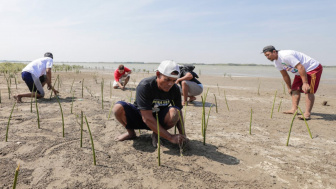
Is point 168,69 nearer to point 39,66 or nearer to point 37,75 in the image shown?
point 37,75

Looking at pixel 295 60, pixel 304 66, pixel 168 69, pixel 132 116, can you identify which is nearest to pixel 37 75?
pixel 132 116

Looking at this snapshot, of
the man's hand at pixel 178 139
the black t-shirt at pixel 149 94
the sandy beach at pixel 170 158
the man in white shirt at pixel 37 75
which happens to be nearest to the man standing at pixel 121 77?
the man in white shirt at pixel 37 75

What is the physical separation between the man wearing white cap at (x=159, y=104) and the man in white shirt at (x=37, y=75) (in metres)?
3.30

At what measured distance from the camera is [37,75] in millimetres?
5125

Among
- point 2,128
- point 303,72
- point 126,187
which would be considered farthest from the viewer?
point 303,72

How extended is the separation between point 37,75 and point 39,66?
24 cm

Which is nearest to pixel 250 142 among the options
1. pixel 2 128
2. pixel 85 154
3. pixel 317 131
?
pixel 317 131

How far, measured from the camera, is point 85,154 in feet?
7.91

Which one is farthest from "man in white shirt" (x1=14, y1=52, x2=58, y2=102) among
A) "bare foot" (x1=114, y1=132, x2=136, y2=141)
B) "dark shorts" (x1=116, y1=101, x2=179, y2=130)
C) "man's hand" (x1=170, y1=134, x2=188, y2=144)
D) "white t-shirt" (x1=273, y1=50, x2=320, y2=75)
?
"white t-shirt" (x1=273, y1=50, x2=320, y2=75)

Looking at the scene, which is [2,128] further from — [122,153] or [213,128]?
[213,128]

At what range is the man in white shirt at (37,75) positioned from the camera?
5.04 meters

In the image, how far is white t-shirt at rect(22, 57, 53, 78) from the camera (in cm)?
Result: 506

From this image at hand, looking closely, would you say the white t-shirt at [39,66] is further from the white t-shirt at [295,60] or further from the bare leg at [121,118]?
the white t-shirt at [295,60]

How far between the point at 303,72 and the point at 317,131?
3.76 feet
